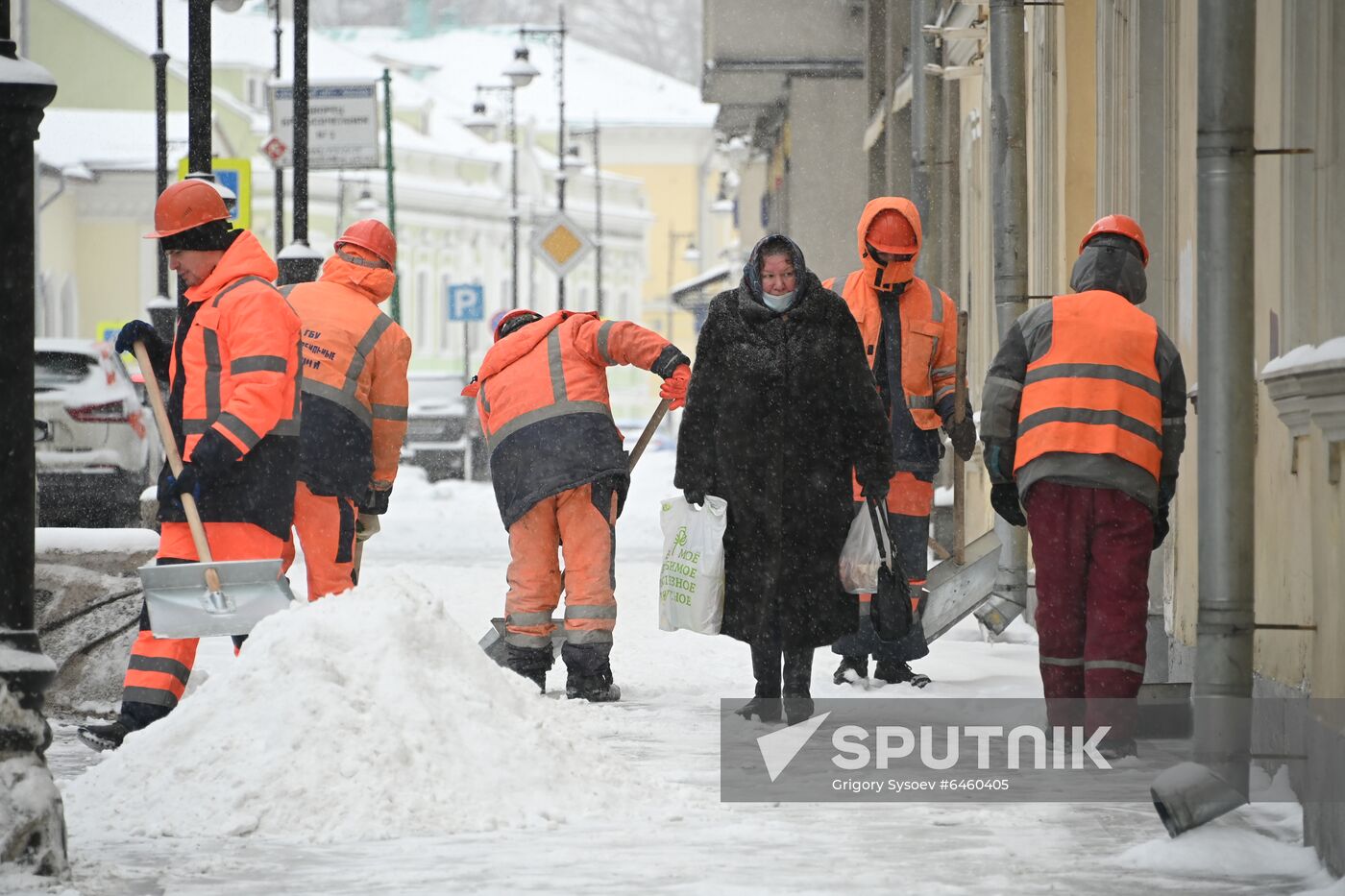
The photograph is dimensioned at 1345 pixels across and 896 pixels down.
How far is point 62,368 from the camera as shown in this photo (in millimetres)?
18156

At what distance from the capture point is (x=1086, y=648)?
24.2 ft

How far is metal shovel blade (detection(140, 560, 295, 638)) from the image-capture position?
7.33 metres

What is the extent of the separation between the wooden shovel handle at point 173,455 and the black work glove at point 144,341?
3cm

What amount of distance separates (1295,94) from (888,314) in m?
2.70

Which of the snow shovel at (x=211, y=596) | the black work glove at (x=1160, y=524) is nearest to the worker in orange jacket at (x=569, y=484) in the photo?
the snow shovel at (x=211, y=596)

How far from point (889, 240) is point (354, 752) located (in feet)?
12.0

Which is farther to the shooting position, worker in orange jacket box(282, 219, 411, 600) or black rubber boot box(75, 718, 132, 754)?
worker in orange jacket box(282, 219, 411, 600)

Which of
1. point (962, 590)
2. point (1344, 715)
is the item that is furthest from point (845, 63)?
point (1344, 715)

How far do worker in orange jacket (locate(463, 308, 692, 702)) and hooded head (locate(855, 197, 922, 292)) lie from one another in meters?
0.83

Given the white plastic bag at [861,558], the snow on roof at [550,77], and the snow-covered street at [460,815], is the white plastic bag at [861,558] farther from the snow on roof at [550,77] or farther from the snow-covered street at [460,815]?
the snow on roof at [550,77]

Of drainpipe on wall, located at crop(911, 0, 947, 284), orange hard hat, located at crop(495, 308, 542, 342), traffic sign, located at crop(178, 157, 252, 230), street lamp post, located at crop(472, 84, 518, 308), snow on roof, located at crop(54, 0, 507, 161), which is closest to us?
orange hard hat, located at crop(495, 308, 542, 342)

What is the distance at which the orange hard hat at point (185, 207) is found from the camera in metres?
7.81

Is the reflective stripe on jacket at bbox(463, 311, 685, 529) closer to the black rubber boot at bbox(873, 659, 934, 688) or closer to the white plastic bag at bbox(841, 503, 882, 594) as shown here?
the white plastic bag at bbox(841, 503, 882, 594)

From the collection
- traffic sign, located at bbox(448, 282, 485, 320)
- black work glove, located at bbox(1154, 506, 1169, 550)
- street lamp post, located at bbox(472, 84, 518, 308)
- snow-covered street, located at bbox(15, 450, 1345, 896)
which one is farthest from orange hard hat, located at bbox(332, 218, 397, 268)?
street lamp post, located at bbox(472, 84, 518, 308)
